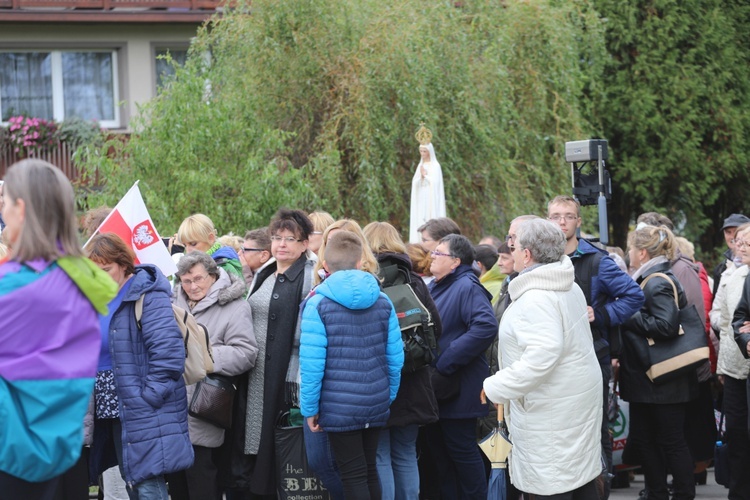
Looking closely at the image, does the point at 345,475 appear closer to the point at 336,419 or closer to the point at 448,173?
the point at 336,419

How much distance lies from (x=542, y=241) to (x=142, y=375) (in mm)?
2298

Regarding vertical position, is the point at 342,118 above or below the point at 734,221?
above

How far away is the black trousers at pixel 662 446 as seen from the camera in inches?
321

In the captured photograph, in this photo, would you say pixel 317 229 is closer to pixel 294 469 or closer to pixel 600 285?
pixel 294 469

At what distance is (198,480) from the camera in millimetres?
7020

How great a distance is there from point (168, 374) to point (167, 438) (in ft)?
1.18

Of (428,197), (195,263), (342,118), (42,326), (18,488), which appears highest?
(342,118)

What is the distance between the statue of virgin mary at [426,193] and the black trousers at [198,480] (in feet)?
22.7

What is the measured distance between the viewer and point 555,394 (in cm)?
574

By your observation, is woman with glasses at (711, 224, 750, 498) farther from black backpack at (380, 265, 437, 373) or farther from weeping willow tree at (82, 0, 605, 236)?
weeping willow tree at (82, 0, 605, 236)

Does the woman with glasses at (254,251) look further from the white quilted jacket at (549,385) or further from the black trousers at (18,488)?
the black trousers at (18,488)

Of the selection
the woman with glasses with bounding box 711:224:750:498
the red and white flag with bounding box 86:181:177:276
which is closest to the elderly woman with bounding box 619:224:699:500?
the woman with glasses with bounding box 711:224:750:498

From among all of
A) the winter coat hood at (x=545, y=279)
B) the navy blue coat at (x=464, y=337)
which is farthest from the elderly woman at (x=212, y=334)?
the winter coat hood at (x=545, y=279)

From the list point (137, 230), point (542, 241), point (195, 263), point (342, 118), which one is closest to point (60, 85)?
point (342, 118)
